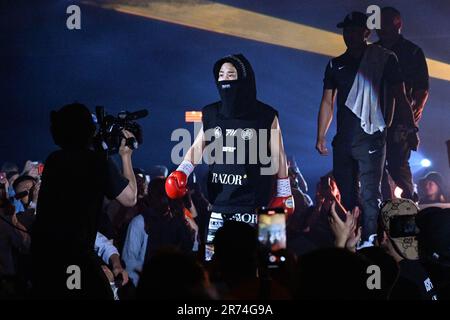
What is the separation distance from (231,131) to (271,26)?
97cm

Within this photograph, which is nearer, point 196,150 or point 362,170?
point 362,170

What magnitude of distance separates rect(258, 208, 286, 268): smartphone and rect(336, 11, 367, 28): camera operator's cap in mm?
3151

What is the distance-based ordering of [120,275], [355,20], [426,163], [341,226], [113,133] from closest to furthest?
[113,133] → [120,275] → [341,226] → [426,163] → [355,20]

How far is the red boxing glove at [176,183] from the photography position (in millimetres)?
5793

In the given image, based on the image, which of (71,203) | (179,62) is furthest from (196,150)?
(71,203)

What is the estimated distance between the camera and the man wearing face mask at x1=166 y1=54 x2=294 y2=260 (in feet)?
19.0

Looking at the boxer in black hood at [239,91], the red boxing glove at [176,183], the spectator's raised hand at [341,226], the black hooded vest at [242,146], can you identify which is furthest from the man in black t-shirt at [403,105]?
the red boxing glove at [176,183]

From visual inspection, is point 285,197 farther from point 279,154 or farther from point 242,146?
point 242,146

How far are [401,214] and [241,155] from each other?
2.33m

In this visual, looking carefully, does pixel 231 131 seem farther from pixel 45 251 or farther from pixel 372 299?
pixel 372 299

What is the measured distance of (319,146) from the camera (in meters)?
5.82

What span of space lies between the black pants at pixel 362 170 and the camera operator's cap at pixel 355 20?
936mm

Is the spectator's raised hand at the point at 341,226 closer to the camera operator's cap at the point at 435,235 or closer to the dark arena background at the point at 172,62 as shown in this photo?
the dark arena background at the point at 172,62

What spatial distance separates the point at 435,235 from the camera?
2.89 m
